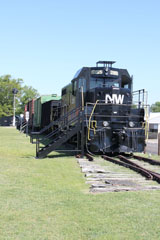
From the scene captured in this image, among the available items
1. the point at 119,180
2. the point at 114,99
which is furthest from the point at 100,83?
→ the point at 119,180

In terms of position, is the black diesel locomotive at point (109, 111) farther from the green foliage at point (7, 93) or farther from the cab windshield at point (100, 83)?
the green foliage at point (7, 93)

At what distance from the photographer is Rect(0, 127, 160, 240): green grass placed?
4305 mm

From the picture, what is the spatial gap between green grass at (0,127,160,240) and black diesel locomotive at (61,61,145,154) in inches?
216

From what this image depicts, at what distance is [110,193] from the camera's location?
654cm

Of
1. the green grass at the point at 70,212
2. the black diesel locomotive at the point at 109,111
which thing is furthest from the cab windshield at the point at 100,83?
the green grass at the point at 70,212

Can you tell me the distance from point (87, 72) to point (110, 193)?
8561 millimetres

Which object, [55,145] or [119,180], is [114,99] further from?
[119,180]

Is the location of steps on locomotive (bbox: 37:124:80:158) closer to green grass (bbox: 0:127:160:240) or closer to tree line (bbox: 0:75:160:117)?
green grass (bbox: 0:127:160:240)

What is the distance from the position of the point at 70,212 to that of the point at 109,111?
8.88 meters

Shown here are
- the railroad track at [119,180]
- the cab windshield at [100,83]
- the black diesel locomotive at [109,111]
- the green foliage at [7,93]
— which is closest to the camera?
the railroad track at [119,180]

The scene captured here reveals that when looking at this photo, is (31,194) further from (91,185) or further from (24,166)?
(24,166)

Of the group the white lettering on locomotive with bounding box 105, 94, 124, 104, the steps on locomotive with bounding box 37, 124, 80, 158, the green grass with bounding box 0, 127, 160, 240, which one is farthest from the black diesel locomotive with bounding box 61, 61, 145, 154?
the green grass with bounding box 0, 127, 160, 240

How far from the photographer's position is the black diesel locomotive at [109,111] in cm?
1325

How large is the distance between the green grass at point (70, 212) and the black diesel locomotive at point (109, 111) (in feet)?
18.0
